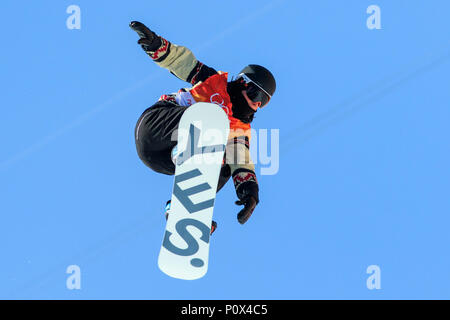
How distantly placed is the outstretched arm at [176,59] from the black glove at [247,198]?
4.64 feet

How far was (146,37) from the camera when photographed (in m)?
11.0

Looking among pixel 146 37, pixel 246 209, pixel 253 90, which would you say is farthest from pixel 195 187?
pixel 146 37

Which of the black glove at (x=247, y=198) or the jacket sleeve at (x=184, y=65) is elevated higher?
the jacket sleeve at (x=184, y=65)

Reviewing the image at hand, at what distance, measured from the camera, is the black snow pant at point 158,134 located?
10.8 meters

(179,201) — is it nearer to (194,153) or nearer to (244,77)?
(194,153)

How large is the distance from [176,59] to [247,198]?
1905 mm

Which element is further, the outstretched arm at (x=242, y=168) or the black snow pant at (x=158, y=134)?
the outstretched arm at (x=242, y=168)

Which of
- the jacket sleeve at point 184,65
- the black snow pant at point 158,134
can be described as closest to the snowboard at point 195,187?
the black snow pant at point 158,134

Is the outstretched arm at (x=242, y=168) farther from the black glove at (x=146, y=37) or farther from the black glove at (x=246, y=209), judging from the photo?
the black glove at (x=146, y=37)

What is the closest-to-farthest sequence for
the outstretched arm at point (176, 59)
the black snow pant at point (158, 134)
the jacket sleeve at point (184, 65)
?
the black snow pant at point (158, 134), the outstretched arm at point (176, 59), the jacket sleeve at point (184, 65)

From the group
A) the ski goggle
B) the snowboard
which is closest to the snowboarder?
the ski goggle

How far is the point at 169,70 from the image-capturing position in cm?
1150

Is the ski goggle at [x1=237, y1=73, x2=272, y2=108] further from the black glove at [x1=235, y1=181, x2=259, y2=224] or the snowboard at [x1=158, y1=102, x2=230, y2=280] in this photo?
the black glove at [x1=235, y1=181, x2=259, y2=224]
